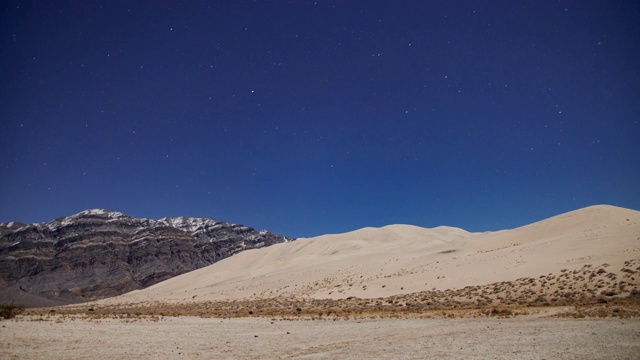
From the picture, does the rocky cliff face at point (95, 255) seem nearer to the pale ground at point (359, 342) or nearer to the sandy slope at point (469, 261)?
the sandy slope at point (469, 261)

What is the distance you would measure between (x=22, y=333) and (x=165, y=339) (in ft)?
20.9

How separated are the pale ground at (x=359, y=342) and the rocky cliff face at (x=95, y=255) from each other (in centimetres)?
13451

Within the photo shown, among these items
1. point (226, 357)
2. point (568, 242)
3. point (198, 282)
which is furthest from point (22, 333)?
point (198, 282)

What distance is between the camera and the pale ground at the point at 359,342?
1159cm

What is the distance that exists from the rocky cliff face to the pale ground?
134514 mm

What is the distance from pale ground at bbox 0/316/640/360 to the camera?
11594mm

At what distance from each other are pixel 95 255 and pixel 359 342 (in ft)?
581

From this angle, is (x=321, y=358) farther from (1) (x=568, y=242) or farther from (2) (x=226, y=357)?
(1) (x=568, y=242)

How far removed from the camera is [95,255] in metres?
163

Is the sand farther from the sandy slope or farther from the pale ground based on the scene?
the sandy slope

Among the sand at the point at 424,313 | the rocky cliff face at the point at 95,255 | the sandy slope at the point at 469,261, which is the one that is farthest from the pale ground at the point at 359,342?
the rocky cliff face at the point at 95,255

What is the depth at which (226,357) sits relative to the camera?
11.9m

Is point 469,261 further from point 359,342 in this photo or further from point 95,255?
point 95,255

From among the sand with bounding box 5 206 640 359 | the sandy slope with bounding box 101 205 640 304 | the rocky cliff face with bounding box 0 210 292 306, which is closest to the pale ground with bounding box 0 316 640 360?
the sand with bounding box 5 206 640 359
